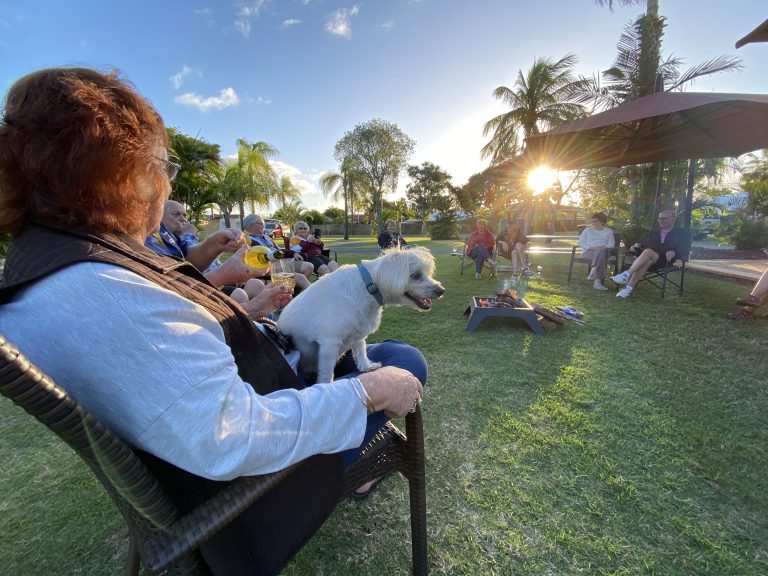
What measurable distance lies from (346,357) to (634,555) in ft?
5.33

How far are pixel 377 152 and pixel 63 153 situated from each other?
26.4 m

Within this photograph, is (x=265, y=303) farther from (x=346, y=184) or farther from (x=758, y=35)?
(x=346, y=184)

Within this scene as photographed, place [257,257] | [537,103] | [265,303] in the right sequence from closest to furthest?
[265,303], [257,257], [537,103]

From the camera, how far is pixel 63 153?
702 millimetres

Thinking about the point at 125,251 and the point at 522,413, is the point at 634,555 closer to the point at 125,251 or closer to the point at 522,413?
the point at 522,413

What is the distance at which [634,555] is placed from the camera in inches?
55.4

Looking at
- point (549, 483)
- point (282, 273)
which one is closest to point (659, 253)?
point (549, 483)

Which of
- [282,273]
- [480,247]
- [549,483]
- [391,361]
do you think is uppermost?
[282,273]

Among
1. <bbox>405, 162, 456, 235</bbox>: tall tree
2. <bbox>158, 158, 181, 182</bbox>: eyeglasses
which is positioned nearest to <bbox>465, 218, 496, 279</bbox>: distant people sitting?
<bbox>158, 158, 181, 182</bbox>: eyeglasses

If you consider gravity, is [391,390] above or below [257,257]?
below

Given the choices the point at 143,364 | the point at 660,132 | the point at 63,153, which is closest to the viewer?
the point at 143,364

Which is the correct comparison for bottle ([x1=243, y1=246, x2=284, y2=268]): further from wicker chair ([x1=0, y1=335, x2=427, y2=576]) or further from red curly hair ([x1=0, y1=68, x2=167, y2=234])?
wicker chair ([x1=0, y1=335, x2=427, y2=576])

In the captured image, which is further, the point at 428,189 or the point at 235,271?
the point at 428,189

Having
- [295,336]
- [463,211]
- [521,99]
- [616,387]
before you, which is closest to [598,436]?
[616,387]
